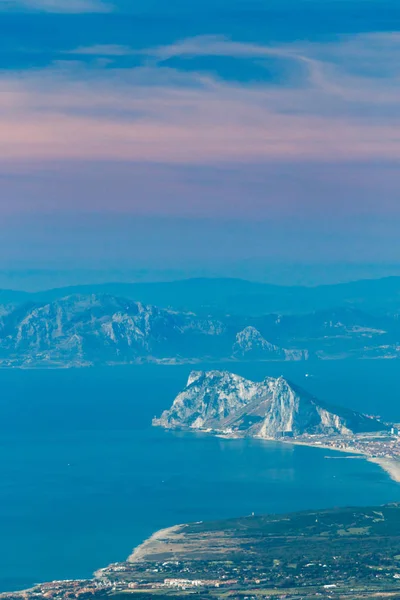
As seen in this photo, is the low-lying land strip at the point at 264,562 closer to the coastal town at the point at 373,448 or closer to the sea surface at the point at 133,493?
the sea surface at the point at 133,493

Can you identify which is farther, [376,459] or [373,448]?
[373,448]

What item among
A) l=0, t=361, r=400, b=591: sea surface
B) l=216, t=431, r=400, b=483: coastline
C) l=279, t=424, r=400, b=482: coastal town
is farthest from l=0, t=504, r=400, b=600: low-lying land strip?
l=279, t=424, r=400, b=482: coastal town

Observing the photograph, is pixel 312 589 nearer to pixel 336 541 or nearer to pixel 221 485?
pixel 336 541

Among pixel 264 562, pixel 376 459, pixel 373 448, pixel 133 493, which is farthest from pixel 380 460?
pixel 264 562

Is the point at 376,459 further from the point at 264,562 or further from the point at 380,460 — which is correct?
the point at 264,562

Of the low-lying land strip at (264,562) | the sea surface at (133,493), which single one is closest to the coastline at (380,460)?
the sea surface at (133,493)

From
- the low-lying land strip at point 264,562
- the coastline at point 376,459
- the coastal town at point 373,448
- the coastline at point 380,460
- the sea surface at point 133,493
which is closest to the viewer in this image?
the low-lying land strip at point 264,562

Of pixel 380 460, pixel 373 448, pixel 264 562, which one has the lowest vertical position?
pixel 264 562

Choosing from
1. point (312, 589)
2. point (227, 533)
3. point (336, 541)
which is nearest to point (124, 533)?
point (227, 533)

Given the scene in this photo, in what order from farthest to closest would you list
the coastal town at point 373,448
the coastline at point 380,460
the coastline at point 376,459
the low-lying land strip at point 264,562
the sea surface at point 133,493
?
1. the coastal town at point 373,448
2. the coastline at point 376,459
3. the coastline at point 380,460
4. the sea surface at point 133,493
5. the low-lying land strip at point 264,562

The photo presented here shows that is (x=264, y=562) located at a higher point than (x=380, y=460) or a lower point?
lower

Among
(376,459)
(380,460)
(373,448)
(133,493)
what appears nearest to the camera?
(133,493)
